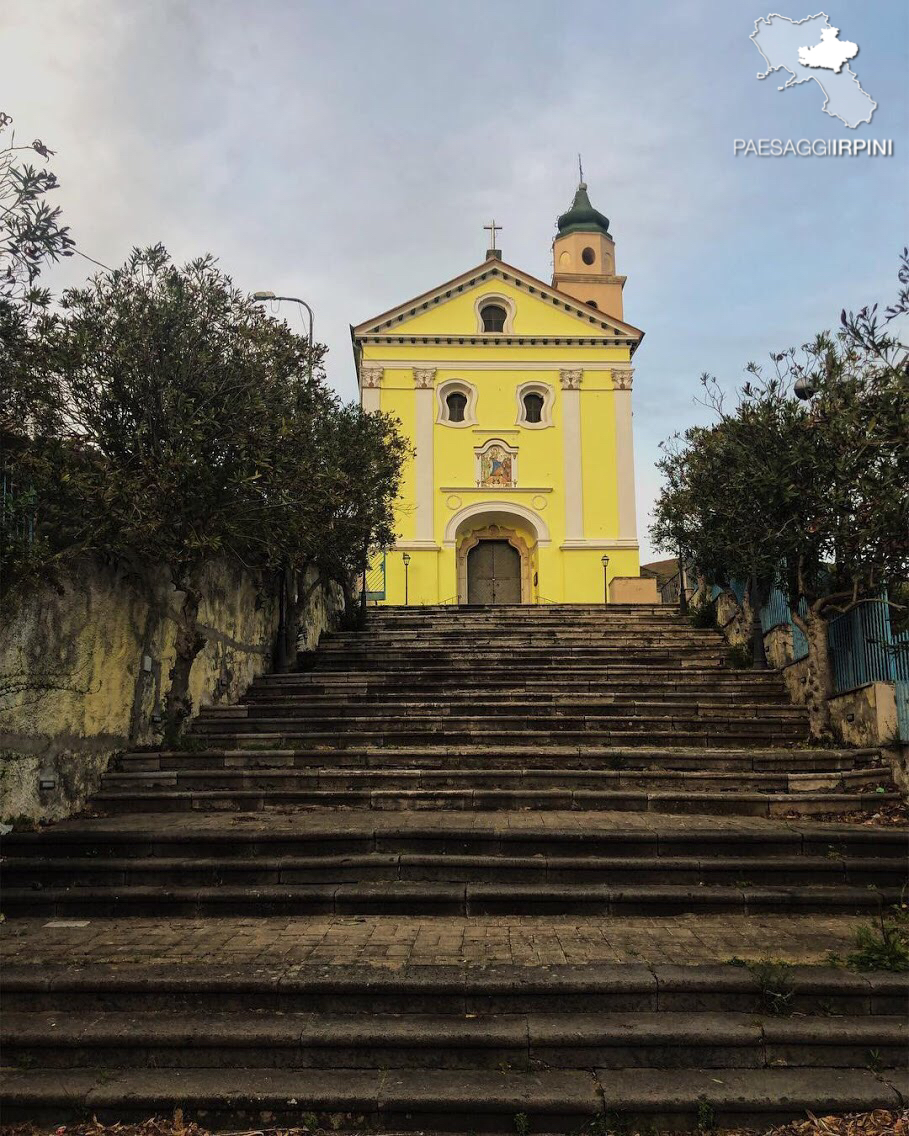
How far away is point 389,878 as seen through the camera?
6.61 meters

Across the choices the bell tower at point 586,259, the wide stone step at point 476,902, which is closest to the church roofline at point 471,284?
the bell tower at point 586,259

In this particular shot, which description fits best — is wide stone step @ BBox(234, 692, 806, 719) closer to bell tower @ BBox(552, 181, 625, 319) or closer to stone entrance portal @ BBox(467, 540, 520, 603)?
stone entrance portal @ BBox(467, 540, 520, 603)

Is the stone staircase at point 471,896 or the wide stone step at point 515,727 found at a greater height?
the wide stone step at point 515,727

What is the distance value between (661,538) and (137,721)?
9.01 meters

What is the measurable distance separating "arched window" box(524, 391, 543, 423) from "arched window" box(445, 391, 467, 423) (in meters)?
2.10

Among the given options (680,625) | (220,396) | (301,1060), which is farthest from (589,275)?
(301,1060)

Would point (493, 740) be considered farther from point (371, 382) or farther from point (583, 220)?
point (583, 220)

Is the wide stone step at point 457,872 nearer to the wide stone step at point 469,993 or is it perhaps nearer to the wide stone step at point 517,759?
the wide stone step at point 469,993

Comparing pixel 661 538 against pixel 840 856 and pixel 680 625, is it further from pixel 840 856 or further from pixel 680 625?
pixel 840 856

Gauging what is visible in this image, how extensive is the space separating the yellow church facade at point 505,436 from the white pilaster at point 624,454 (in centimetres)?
4

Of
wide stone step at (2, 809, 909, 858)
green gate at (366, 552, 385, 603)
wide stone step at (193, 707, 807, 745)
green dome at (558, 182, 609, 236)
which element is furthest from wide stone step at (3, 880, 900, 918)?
green dome at (558, 182, 609, 236)

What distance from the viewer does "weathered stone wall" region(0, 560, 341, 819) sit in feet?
23.7

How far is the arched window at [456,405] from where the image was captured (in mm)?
30062

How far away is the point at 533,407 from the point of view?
30.4 m
